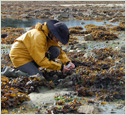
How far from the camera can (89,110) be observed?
3.45 m

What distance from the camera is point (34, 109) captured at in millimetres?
3549

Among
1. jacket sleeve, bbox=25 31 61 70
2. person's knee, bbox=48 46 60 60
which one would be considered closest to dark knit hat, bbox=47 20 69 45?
jacket sleeve, bbox=25 31 61 70

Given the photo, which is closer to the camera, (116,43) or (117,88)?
(117,88)

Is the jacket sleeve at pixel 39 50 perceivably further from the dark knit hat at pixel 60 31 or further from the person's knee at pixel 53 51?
the person's knee at pixel 53 51

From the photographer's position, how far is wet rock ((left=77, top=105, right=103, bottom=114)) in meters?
3.44

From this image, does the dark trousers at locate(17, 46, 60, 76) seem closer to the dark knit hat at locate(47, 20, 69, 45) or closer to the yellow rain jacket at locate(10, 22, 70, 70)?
the yellow rain jacket at locate(10, 22, 70, 70)

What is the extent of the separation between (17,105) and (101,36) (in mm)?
7058

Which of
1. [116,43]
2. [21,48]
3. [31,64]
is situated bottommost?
[116,43]

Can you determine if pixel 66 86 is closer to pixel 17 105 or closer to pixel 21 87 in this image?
pixel 21 87

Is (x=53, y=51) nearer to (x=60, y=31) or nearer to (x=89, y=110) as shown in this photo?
(x=60, y=31)

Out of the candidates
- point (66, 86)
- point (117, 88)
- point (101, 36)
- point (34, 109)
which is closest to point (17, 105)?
point (34, 109)

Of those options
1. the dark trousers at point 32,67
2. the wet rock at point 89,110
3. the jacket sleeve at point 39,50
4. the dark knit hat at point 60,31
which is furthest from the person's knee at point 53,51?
the wet rock at point 89,110

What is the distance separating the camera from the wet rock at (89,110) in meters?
3.44

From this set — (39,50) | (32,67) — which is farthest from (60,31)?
(32,67)
